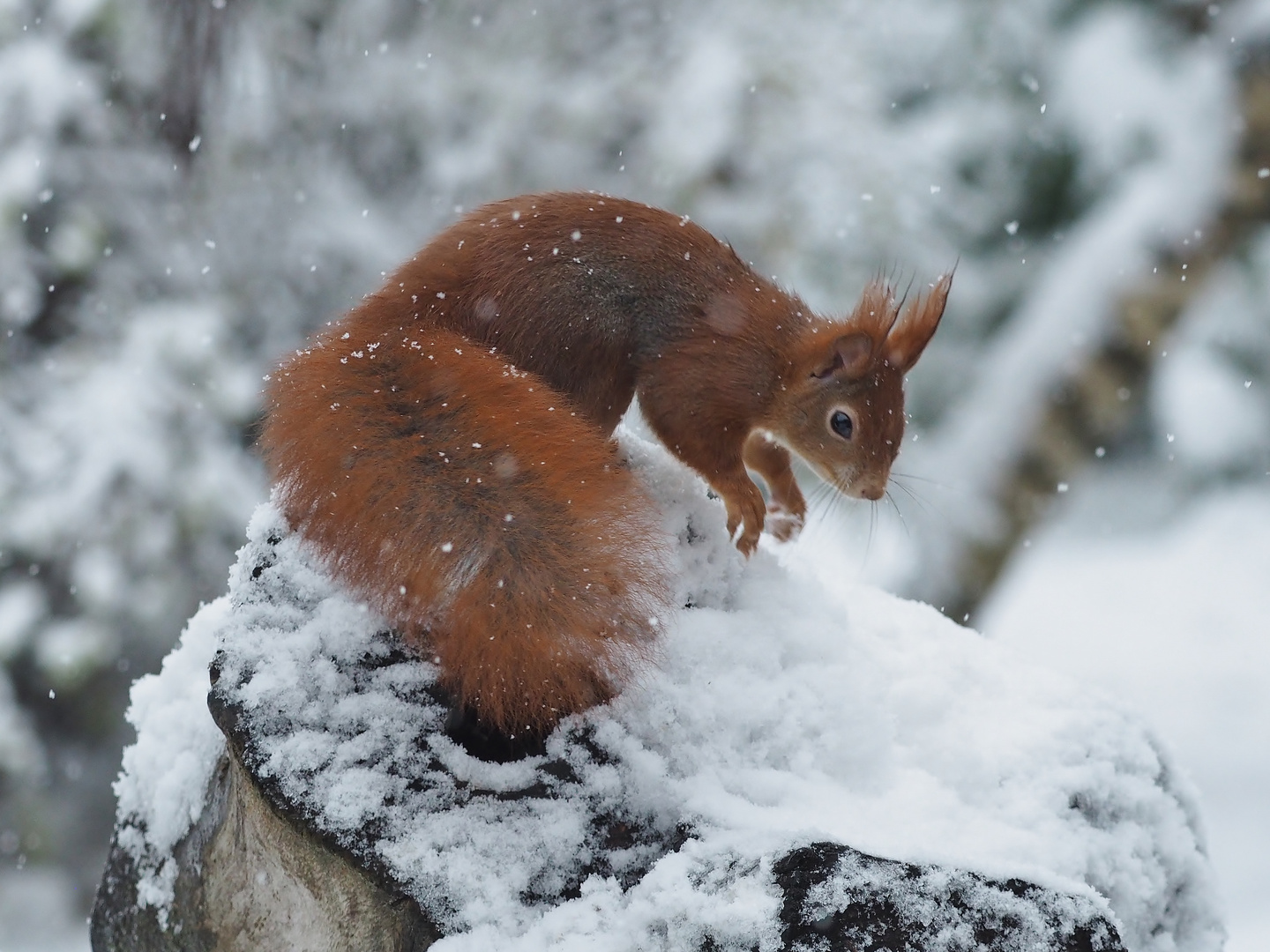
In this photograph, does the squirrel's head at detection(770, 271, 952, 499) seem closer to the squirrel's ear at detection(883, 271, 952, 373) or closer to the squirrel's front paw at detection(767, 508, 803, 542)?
the squirrel's ear at detection(883, 271, 952, 373)

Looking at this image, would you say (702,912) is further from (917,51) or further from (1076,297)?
(917,51)

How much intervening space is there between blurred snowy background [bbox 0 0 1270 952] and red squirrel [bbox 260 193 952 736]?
38 centimetres

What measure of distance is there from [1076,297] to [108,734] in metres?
2.52

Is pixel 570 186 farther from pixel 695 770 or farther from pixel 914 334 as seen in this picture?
pixel 695 770

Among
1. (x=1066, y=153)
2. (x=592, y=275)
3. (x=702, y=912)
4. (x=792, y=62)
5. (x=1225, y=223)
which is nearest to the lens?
(x=702, y=912)

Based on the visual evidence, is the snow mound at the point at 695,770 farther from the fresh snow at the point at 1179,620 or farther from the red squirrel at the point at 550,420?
the fresh snow at the point at 1179,620

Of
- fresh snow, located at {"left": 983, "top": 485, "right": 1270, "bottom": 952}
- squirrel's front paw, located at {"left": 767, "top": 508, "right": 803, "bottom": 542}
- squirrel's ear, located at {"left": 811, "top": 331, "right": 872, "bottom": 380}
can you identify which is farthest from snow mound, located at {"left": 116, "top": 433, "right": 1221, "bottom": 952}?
fresh snow, located at {"left": 983, "top": 485, "right": 1270, "bottom": 952}

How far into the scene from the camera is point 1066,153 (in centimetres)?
353

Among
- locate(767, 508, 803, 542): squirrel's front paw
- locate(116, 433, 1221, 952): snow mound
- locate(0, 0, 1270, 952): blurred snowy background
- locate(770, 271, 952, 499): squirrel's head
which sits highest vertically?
locate(0, 0, 1270, 952): blurred snowy background

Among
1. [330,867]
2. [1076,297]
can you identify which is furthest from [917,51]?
[330,867]

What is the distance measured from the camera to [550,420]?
97cm

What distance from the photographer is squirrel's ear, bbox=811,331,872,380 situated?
3.84 ft

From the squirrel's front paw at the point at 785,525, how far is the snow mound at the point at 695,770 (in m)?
0.05

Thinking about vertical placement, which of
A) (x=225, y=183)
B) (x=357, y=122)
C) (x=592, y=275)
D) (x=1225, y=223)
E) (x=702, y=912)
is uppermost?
(x=1225, y=223)
